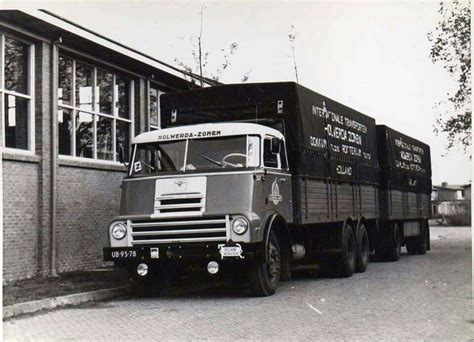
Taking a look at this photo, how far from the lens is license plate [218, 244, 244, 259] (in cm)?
1010

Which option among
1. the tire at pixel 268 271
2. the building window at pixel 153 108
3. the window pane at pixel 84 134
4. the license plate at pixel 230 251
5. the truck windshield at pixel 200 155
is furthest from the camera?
the building window at pixel 153 108

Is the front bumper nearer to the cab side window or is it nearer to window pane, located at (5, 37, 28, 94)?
the cab side window

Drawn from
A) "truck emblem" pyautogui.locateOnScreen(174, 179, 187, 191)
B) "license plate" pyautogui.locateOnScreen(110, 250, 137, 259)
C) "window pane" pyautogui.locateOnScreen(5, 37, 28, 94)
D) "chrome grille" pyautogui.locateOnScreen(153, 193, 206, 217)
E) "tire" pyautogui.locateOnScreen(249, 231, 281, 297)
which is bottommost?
"tire" pyautogui.locateOnScreen(249, 231, 281, 297)

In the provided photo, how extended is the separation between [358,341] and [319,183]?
612 cm

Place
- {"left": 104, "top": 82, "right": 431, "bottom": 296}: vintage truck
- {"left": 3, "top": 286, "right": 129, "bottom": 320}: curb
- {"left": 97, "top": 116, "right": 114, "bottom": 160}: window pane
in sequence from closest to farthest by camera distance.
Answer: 1. {"left": 3, "top": 286, "right": 129, "bottom": 320}: curb
2. {"left": 104, "top": 82, "right": 431, "bottom": 296}: vintage truck
3. {"left": 97, "top": 116, "right": 114, "bottom": 160}: window pane

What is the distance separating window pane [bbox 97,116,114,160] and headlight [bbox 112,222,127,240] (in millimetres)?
5551

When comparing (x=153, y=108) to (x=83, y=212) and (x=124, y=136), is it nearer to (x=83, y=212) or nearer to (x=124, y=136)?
(x=124, y=136)

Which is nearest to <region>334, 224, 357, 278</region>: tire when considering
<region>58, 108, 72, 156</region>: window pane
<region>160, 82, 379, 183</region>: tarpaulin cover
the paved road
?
the paved road

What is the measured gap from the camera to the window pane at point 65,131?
14648 millimetres

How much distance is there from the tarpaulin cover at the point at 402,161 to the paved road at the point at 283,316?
19.5ft

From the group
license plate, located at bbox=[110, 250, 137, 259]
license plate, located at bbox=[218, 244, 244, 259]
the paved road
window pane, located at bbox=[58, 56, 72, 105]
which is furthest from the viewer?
window pane, located at bbox=[58, 56, 72, 105]

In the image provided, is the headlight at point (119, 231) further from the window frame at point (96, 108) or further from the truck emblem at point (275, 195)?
the window frame at point (96, 108)

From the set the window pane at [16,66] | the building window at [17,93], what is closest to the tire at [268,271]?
the building window at [17,93]

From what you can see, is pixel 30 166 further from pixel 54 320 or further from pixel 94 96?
pixel 54 320
